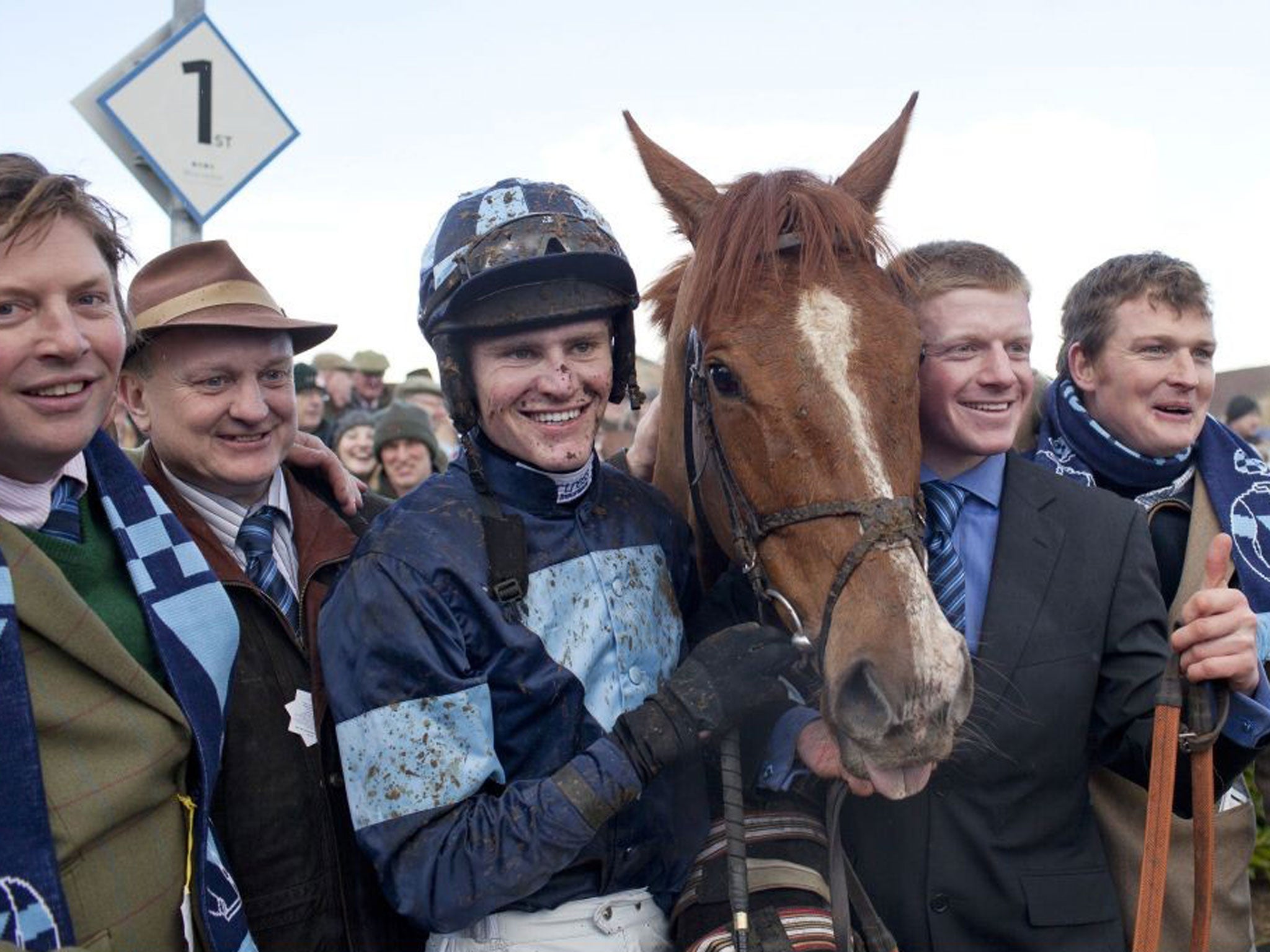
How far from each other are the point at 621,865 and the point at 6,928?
3.67ft

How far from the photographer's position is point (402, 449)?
708 centimetres

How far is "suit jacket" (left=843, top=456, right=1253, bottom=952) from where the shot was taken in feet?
8.16

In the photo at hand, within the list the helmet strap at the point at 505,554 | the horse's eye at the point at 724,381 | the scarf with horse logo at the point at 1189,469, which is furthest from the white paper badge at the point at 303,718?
the scarf with horse logo at the point at 1189,469

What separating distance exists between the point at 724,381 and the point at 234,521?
1267 mm

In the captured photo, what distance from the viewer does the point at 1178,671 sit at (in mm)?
2420

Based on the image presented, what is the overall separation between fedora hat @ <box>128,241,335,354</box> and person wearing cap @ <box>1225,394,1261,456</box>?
14096 millimetres

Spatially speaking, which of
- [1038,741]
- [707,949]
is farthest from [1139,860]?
[707,949]

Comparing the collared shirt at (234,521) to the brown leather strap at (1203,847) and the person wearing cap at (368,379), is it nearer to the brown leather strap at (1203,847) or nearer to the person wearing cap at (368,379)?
the brown leather strap at (1203,847)

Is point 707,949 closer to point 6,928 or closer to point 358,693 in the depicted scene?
point 358,693

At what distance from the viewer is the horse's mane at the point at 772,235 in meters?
2.51

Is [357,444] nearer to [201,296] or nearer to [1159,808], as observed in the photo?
[201,296]

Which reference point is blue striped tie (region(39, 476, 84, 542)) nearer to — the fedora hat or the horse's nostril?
the fedora hat

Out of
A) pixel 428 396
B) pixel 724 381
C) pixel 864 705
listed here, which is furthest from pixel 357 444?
pixel 864 705

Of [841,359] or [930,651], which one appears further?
[841,359]
